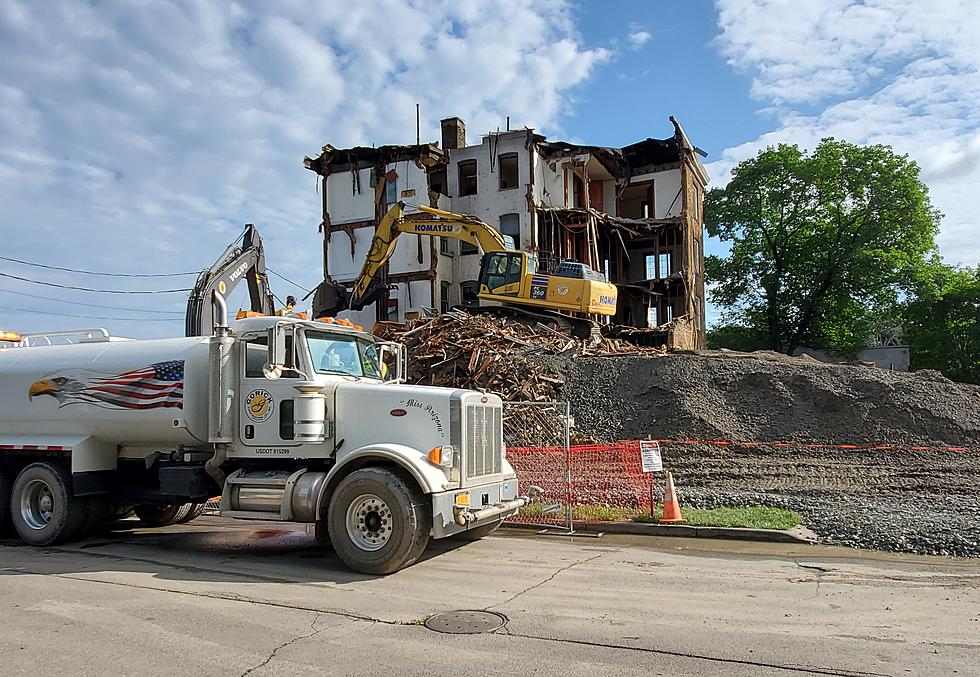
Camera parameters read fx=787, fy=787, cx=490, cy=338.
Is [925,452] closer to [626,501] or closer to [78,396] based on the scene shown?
[626,501]

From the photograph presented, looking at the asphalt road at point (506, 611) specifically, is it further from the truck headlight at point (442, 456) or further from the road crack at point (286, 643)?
the truck headlight at point (442, 456)

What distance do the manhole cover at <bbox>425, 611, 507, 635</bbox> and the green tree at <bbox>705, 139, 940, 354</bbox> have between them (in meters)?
39.0

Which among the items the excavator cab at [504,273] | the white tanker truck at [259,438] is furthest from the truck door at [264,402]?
the excavator cab at [504,273]

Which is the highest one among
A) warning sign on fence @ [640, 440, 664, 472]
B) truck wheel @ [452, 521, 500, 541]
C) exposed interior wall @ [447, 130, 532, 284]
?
exposed interior wall @ [447, 130, 532, 284]

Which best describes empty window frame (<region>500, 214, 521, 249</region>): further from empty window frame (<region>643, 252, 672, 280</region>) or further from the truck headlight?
the truck headlight

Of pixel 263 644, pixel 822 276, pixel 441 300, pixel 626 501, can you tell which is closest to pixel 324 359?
pixel 263 644

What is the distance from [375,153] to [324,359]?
30.4 metres

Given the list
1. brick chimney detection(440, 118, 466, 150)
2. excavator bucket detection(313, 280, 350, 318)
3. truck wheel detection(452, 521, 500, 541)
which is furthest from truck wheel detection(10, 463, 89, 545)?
brick chimney detection(440, 118, 466, 150)

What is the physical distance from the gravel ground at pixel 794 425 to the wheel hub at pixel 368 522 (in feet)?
19.9

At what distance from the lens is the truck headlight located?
28.5 ft

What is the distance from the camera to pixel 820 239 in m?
42.7

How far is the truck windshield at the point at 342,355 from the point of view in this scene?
9.78 m

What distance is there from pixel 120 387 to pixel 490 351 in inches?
492

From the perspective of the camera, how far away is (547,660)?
5.53 m
